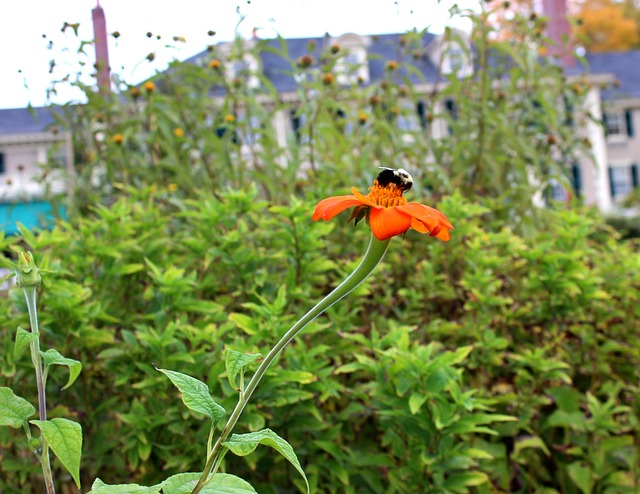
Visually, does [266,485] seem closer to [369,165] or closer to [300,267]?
[300,267]

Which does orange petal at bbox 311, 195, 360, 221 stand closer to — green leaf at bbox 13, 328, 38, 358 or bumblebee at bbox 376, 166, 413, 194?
bumblebee at bbox 376, 166, 413, 194

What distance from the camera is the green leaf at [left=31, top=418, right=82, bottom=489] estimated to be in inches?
32.9

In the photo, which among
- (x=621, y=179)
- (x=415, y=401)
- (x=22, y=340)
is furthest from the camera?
(x=621, y=179)

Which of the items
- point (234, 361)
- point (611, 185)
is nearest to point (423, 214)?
point (234, 361)

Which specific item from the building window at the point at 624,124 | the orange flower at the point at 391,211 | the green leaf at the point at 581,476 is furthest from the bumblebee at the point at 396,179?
the building window at the point at 624,124

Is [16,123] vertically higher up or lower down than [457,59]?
higher up

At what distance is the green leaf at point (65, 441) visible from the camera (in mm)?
836

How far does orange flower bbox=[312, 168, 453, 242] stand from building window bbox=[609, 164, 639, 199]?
24.1 meters

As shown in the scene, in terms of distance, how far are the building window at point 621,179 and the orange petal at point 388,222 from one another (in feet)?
79.4

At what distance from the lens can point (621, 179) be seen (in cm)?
2323

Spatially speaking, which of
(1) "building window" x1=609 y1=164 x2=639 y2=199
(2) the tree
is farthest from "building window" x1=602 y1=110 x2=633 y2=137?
(2) the tree

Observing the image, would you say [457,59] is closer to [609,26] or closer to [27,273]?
[27,273]

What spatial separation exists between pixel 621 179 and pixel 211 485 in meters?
24.6

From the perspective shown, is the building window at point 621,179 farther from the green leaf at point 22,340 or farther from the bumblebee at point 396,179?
the green leaf at point 22,340
